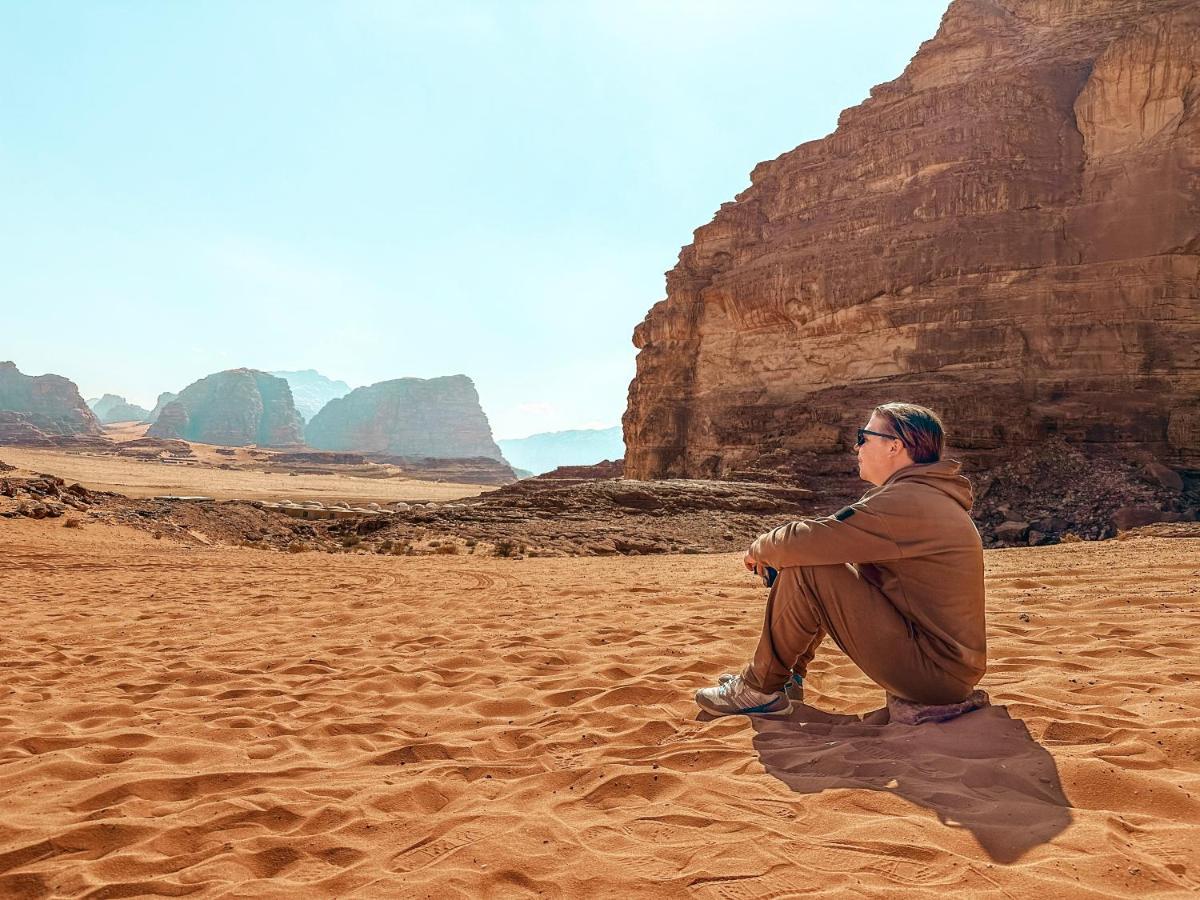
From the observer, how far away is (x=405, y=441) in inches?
7480

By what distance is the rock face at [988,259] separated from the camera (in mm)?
27016

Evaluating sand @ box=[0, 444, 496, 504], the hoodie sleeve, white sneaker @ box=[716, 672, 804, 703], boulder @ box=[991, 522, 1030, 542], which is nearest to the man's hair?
the hoodie sleeve

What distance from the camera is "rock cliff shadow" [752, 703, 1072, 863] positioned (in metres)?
2.22

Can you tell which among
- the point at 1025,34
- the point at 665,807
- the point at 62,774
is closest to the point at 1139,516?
the point at 665,807

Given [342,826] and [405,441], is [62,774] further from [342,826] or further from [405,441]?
[405,441]

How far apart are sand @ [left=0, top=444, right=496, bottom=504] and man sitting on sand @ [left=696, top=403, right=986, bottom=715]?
146 ft

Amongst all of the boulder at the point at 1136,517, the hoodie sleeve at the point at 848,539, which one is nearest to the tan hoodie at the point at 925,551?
the hoodie sleeve at the point at 848,539

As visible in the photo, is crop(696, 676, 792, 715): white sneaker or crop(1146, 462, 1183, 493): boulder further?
crop(1146, 462, 1183, 493): boulder

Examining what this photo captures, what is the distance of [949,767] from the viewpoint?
8.70ft

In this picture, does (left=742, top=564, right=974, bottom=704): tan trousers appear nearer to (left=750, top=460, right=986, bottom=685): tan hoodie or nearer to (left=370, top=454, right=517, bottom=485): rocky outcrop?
(left=750, top=460, right=986, bottom=685): tan hoodie

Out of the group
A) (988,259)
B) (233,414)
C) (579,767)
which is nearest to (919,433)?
(579,767)

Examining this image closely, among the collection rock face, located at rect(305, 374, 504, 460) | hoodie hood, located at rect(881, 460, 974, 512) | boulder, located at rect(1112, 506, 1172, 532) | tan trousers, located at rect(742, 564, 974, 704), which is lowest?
boulder, located at rect(1112, 506, 1172, 532)

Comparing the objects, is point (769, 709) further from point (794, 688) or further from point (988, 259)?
point (988, 259)

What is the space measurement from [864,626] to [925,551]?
1.38 ft
